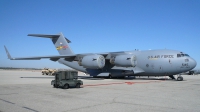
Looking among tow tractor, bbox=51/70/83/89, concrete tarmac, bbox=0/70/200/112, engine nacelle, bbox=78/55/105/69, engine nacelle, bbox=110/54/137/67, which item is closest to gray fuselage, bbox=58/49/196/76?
engine nacelle, bbox=110/54/137/67

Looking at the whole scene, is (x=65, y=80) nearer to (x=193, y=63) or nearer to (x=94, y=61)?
(x=94, y=61)

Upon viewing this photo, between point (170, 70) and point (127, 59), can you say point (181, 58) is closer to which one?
point (170, 70)

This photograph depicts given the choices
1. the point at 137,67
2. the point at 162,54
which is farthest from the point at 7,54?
the point at 162,54

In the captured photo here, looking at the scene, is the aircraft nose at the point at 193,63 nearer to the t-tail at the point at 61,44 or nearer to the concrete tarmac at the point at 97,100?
the concrete tarmac at the point at 97,100

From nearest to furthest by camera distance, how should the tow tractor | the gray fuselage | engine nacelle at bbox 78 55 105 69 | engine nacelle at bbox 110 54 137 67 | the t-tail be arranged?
the tow tractor < the gray fuselage < engine nacelle at bbox 110 54 137 67 < engine nacelle at bbox 78 55 105 69 < the t-tail

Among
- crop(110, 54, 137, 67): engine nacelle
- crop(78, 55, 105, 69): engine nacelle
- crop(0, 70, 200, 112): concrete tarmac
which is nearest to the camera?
crop(0, 70, 200, 112): concrete tarmac

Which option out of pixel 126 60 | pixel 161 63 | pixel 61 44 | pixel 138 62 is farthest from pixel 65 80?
pixel 61 44

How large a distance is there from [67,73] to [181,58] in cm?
1529

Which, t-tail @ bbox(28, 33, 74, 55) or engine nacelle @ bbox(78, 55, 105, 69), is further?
t-tail @ bbox(28, 33, 74, 55)

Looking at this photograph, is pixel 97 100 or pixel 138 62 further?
pixel 138 62

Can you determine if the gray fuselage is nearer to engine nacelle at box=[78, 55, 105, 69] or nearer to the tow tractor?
engine nacelle at box=[78, 55, 105, 69]

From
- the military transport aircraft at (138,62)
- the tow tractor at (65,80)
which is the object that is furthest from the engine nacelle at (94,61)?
the tow tractor at (65,80)

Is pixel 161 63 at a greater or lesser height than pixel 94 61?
lesser

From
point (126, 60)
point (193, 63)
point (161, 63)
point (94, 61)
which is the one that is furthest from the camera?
point (94, 61)
